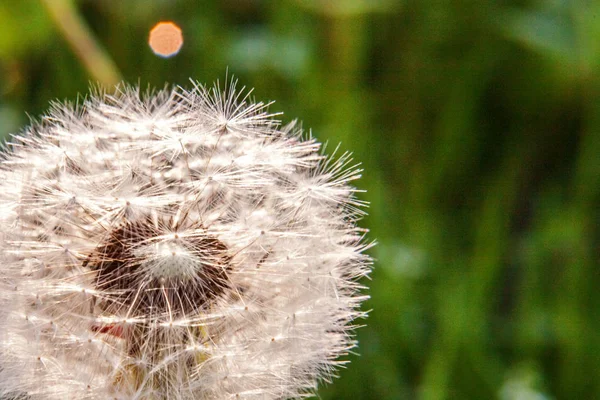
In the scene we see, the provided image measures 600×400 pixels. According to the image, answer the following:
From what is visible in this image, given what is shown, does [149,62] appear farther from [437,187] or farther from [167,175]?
[167,175]

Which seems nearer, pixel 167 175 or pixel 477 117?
pixel 167 175

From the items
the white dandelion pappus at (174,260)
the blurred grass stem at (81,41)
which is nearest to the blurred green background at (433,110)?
the blurred grass stem at (81,41)

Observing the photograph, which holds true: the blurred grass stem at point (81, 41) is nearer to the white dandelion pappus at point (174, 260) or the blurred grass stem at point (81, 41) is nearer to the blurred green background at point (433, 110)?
the blurred green background at point (433, 110)

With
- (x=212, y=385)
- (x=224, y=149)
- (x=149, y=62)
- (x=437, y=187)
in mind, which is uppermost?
(x=149, y=62)

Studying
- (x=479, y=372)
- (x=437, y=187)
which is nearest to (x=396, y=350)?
(x=479, y=372)

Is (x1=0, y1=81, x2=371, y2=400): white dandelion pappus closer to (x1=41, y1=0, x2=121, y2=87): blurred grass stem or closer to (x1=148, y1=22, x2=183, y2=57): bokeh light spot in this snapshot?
(x1=41, y1=0, x2=121, y2=87): blurred grass stem

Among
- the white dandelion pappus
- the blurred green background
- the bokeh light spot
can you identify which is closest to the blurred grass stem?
the blurred green background

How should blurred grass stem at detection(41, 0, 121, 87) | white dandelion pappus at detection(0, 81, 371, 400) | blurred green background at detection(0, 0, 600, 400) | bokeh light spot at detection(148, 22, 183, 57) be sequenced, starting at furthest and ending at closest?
bokeh light spot at detection(148, 22, 183, 57), blurred grass stem at detection(41, 0, 121, 87), blurred green background at detection(0, 0, 600, 400), white dandelion pappus at detection(0, 81, 371, 400)
